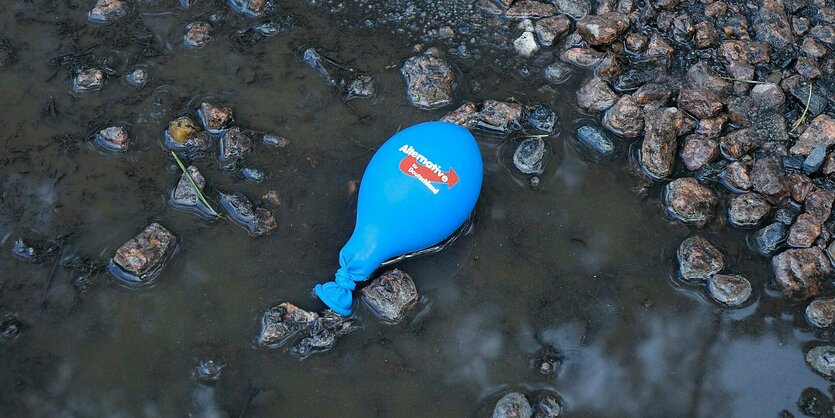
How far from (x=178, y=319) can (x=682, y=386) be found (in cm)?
256

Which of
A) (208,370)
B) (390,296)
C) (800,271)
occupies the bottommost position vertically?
(208,370)

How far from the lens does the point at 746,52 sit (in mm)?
4465

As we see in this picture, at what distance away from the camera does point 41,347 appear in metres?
3.46

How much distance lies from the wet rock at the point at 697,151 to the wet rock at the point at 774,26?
0.95 meters

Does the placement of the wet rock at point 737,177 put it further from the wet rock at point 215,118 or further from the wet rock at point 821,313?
the wet rock at point 215,118

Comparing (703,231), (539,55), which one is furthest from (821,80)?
(539,55)

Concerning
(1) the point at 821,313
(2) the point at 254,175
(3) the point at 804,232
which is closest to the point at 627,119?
(3) the point at 804,232

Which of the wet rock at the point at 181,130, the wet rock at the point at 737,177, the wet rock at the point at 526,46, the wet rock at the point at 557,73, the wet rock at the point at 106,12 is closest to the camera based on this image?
Result: the wet rock at the point at 737,177

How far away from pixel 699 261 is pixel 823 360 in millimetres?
749

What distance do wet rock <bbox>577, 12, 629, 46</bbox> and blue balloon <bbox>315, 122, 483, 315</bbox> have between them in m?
1.50

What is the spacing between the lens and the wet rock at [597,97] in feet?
14.2

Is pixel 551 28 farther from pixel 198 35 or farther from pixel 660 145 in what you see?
pixel 198 35

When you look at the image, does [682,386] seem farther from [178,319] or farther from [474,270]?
[178,319]

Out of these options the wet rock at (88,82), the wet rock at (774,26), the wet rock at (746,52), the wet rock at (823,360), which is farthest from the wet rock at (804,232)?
the wet rock at (88,82)
